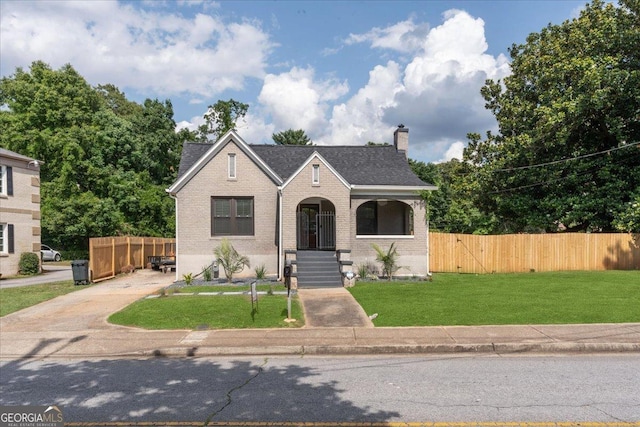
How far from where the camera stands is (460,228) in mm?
37781

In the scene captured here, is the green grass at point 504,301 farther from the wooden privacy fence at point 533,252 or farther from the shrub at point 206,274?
the shrub at point 206,274

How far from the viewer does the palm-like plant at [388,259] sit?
55.1 ft

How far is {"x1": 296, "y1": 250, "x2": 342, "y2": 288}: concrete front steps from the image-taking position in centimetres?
1530

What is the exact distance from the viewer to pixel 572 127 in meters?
22.1

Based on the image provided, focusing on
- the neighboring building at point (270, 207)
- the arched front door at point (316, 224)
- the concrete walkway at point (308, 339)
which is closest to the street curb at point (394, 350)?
the concrete walkway at point (308, 339)

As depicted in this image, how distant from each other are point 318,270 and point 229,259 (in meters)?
3.68

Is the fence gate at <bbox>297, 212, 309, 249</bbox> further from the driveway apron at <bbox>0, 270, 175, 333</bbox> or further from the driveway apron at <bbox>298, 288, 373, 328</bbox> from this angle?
the driveway apron at <bbox>0, 270, 175, 333</bbox>

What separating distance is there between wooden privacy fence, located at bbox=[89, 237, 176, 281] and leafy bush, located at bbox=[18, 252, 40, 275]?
5.33 meters

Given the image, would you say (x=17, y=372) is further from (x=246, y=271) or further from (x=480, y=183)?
(x=480, y=183)

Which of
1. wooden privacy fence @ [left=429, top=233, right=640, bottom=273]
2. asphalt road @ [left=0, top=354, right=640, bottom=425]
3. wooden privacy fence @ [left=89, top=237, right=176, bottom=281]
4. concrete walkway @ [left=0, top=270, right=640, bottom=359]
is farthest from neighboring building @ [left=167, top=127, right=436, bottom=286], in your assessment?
asphalt road @ [left=0, top=354, right=640, bottom=425]

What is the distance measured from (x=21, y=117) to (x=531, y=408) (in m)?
42.5

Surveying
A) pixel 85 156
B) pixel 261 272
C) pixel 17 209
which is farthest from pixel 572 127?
pixel 85 156

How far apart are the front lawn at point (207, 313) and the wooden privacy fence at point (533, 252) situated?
1064cm

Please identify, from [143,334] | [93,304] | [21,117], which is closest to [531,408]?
[143,334]
